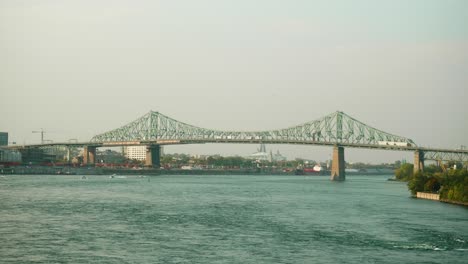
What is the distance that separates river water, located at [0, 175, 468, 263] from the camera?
29469mm

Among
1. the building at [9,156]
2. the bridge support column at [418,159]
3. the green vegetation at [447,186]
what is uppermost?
the building at [9,156]

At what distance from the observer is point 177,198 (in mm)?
64250

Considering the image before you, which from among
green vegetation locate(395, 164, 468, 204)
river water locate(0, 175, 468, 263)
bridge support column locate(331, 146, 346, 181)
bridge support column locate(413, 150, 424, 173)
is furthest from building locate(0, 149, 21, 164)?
green vegetation locate(395, 164, 468, 204)

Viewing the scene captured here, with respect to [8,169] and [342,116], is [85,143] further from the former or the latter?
[342,116]

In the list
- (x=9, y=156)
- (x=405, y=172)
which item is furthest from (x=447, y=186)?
(x=9, y=156)

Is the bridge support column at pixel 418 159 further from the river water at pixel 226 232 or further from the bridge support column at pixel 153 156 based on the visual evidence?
the bridge support column at pixel 153 156

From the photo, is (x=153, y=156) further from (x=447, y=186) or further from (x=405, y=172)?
(x=447, y=186)

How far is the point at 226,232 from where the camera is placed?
37281 mm

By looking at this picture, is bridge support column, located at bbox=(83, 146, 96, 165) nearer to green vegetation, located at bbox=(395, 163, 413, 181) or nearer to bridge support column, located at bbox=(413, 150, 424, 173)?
green vegetation, located at bbox=(395, 163, 413, 181)

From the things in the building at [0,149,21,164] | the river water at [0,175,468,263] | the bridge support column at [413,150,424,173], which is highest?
the building at [0,149,21,164]

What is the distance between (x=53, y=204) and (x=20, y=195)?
35.9 feet

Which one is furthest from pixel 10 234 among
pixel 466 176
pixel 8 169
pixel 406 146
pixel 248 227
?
pixel 8 169

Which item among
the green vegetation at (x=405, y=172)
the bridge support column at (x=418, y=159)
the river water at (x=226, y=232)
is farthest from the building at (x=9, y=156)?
the river water at (x=226, y=232)

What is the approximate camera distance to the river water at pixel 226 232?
29469mm
